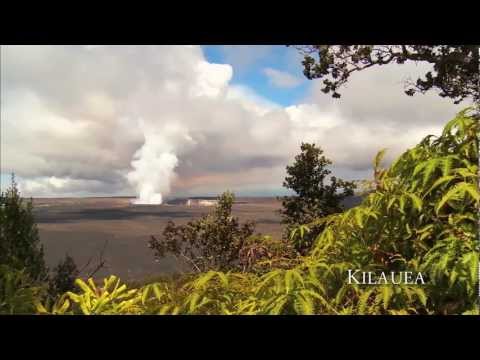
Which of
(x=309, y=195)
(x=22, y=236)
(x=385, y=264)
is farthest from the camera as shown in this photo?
(x=309, y=195)

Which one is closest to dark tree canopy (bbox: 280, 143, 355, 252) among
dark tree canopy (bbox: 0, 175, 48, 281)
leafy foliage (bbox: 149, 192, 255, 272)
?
leafy foliage (bbox: 149, 192, 255, 272)

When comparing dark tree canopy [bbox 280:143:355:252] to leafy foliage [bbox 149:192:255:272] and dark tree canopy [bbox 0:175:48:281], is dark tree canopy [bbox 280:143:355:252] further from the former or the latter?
dark tree canopy [bbox 0:175:48:281]

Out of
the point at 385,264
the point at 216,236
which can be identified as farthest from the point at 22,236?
the point at 216,236

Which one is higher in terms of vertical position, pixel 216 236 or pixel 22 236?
pixel 22 236

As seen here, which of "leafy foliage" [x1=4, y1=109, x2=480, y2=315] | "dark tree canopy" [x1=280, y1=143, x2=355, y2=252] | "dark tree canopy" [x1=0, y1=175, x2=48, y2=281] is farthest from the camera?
"dark tree canopy" [x1=280, y1=143, x2=355, y2=252]

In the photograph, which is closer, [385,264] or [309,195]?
[385,264]

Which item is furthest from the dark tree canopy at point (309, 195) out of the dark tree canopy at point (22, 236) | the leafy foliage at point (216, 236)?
the dark tree canopy at point (22, 236)

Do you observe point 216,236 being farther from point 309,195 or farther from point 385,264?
point 385,264

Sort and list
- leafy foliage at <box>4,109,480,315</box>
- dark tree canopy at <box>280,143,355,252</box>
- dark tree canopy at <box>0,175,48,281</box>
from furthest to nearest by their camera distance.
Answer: dark tree canopy at <box>280,143,355,252</box> < dark tree canopy at <box>0,175,48,281</box> < leafy foliage at <box>4,109,480,315</box>

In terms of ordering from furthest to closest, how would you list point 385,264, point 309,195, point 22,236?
point 309,195 → point 22,236 → point 385,264
